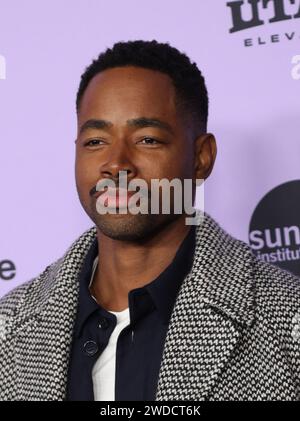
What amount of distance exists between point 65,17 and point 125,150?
580 millimetres

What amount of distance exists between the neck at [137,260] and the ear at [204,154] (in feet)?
0.30

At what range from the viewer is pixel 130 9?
6.02 feet

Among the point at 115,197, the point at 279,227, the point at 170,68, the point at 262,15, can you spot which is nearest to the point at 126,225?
the point at 115,197

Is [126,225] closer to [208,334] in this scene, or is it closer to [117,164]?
[117,164]

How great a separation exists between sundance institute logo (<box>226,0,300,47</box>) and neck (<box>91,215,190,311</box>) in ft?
1.58

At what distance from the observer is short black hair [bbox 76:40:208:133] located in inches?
57.8

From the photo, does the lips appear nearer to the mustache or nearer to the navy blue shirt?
the mustache

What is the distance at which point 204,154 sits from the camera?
4.93 feet

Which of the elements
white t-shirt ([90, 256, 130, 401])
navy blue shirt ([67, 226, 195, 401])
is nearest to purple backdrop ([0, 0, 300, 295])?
navy blue shirt ([67, 226, 195, 401])

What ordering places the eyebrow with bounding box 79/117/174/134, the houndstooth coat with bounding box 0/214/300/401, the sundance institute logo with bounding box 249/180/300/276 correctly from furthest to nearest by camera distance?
1. the sundance institute logo with bounding box 249/180/300/276
2. the eyebrow with bounding box 79/117/174/134
3. the houndstooth coat with bounding box 0/214/300/401

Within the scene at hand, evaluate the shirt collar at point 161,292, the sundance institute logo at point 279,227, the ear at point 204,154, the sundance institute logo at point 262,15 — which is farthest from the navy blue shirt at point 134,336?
the sundance institute logo at point 262,15

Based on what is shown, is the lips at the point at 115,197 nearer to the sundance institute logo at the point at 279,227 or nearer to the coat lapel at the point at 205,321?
the coat lapel at the point at 205,321

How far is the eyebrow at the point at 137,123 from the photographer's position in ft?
4.60

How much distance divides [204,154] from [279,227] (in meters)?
0.31
